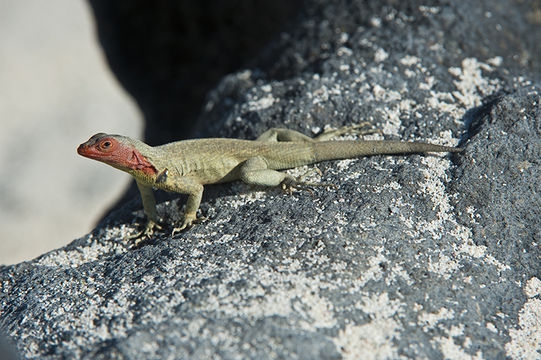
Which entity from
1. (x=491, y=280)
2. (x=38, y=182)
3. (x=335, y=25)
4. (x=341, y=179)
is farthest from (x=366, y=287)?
(x=38, y=182)

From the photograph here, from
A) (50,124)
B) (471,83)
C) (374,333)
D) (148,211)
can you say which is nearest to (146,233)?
(148,211)

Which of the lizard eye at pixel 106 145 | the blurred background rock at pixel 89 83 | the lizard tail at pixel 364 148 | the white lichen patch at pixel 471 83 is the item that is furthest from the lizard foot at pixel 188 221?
the blurred background rock at pixel 89 83

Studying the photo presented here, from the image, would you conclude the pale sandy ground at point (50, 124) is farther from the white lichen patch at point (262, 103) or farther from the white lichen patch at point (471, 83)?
the white lichen patch at point (471, 83)

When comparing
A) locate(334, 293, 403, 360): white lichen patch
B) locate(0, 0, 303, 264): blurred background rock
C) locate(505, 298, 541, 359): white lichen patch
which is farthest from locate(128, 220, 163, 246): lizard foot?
locate(0, 0, 303, 264): blurred background rock

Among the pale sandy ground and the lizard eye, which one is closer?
the lizard eye

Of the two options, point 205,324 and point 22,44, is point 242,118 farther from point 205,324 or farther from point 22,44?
point 22,44

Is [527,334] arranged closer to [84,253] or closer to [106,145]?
[84,253]

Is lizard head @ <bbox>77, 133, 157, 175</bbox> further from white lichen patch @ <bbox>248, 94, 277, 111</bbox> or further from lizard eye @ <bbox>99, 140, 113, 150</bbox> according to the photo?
white lichen patch @ <bbox>248, 94, 277, 111</bbox>
